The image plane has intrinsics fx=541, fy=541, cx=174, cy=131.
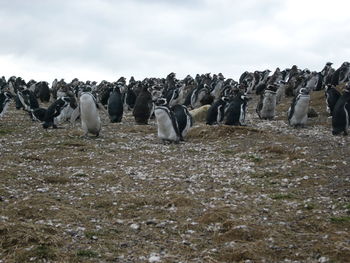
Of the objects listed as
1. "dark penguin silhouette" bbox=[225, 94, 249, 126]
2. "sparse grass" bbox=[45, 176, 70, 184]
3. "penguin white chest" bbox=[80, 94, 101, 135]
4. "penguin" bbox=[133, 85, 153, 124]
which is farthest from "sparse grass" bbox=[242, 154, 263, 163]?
"penguin" bbox=[133, 85, 153, 124]

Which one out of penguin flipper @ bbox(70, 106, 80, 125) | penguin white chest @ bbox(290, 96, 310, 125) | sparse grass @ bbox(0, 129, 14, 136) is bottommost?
sparse grass @ bbox(0, 129, 14, 136)

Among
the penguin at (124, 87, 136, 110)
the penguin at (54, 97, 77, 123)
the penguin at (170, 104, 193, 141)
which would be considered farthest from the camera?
the penguin at (124, 87, 136, 110)

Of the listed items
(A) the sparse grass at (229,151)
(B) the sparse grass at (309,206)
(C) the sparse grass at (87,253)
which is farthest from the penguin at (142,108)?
(C) the sparse grass at (87,253)

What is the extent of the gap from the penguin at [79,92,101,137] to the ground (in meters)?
0.81

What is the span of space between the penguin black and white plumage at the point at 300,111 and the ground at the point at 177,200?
2.91 meters

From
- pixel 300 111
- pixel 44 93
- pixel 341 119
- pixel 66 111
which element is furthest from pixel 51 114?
pixel 44 93

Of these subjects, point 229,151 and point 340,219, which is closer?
point 340,219

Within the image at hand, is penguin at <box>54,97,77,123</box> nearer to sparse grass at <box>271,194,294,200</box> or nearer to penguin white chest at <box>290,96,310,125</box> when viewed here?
penguin white chest at <box>290,96,310,125</box>

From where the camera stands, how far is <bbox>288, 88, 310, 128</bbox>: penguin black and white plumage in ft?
64.4

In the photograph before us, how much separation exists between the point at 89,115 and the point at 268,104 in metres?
8.58

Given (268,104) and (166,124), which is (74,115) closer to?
(166,124)

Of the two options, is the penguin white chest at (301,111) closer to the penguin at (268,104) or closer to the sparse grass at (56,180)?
the penguin at (268,104)

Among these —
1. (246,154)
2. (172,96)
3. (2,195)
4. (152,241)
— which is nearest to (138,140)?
(246,154)

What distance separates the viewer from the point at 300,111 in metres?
19.7
